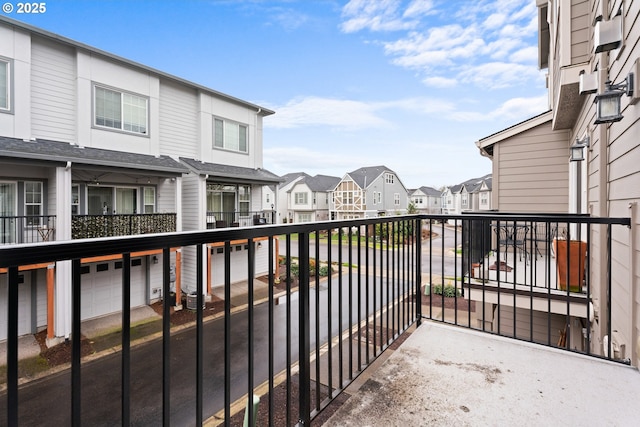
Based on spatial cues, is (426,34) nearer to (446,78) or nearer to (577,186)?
(446,78)

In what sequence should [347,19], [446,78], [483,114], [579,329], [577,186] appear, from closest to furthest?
[579,329] → [577,186] → [347,19] → [446,78] → [483,114]

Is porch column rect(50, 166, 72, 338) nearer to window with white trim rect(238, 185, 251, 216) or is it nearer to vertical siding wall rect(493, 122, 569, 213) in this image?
window with white trim rect(238, 185, 251, 216)

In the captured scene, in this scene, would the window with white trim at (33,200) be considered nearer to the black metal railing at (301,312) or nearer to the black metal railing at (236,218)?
the black metal railing at (301,312)

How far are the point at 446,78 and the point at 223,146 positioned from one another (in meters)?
10.7

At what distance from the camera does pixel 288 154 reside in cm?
3662

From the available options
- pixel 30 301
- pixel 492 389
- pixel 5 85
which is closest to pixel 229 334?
pixel 492 389

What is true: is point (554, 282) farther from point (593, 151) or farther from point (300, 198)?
point (300, 198)

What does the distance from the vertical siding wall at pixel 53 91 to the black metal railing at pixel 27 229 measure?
6.14 feet

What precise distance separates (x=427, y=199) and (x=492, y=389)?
1573 inches

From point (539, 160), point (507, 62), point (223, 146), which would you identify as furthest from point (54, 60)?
point (507, 62)

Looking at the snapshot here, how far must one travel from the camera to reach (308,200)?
26.7 meters

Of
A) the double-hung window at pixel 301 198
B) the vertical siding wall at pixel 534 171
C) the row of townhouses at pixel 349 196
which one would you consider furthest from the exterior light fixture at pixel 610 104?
the double-hung window at pixel 301 198

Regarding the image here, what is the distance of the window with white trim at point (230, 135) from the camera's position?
10562 millimetres

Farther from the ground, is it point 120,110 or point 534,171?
point 120,110
